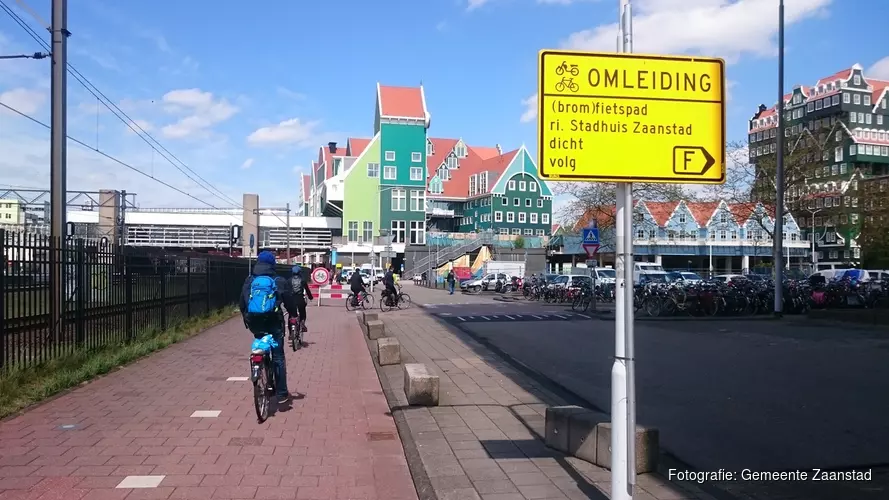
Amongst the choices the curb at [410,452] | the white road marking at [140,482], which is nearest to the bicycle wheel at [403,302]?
the curb at [410,452]

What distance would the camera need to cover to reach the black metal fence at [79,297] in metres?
8.81

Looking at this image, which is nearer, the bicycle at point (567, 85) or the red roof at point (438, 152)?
the bicycle at point (567, 85)

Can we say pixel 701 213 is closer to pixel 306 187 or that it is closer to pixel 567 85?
pixel 306 187

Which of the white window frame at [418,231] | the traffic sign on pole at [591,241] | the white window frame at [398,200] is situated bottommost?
the traffic sign on pole at [591,241]

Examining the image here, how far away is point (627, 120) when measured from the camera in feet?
13.7

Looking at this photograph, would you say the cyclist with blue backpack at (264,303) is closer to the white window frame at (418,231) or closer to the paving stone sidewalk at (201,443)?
the paving stone sidewalk at (201,443)

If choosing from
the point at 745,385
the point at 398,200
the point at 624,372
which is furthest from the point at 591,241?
the point at 398,200

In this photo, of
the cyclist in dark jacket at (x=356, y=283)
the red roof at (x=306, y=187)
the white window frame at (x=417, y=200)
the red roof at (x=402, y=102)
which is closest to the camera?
the cyclist in dark jacket at (x=356, y=283)

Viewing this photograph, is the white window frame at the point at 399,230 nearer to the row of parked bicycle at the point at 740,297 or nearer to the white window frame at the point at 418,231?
the white window frame at the point at 418,231

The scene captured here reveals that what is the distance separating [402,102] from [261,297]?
64957 mm

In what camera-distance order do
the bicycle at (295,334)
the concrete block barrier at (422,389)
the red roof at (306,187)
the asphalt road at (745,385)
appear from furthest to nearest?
the red roof at (306,187), the bicycle at (295,334), the concrete block barrier at (422,389), the asphalt road at (745,385)

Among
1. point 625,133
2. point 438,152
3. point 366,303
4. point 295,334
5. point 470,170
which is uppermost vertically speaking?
point 438,152

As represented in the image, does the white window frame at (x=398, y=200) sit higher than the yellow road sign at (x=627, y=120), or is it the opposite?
the white window frame at (x=398, y=200)

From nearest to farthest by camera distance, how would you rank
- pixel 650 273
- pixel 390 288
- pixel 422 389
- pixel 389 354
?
pixel 422 389
pixel 389 354
pixel 390 288
pixel 650 273
